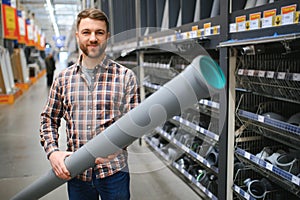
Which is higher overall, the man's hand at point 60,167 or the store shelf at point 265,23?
the store shelf at point 265,23

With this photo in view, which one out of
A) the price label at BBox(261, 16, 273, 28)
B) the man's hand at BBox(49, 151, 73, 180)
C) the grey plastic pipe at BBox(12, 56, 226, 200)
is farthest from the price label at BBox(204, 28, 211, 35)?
the grey plastic pipe at BBox(12, 56, 226, 200)

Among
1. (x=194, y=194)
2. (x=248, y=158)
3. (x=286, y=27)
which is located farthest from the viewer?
(x=194, y=194)

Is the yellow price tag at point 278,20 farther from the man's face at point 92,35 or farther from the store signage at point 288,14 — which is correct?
the man's face at point 92,35

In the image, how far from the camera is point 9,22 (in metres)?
9.53

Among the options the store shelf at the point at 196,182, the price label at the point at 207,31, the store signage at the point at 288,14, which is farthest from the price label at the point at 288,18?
the store shelf at the point at 196,182

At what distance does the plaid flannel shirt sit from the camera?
4.22 ft

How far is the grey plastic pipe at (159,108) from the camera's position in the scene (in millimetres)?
659

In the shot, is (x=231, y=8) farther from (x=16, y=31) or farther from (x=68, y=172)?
(x=16, y=31)

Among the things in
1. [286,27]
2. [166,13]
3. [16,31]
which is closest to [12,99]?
[16,31]

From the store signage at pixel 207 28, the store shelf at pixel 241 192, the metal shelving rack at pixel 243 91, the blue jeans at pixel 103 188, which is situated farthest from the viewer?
the store signage at pixel 207 28

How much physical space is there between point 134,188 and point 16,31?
9093mm

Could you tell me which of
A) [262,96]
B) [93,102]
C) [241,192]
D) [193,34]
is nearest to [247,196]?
[241,192]

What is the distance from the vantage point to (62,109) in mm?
1444

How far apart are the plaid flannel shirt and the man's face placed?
0.11 metres
